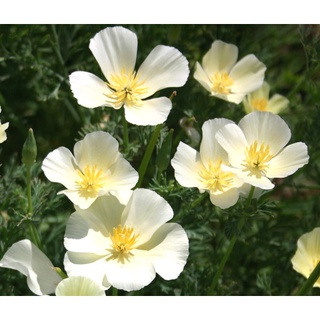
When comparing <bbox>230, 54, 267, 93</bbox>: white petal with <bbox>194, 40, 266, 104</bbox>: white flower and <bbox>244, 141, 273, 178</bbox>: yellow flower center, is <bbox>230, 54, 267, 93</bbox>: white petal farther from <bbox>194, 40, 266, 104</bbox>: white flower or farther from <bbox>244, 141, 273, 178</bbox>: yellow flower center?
<bbox>244, 141, 273, 178</bbox>: yellow flower center

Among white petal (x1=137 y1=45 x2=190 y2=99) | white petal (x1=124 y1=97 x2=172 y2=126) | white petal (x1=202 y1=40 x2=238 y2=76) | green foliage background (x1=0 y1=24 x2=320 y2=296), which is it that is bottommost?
green foliage background (x1=0 y1=24 x2=320 y2=296)

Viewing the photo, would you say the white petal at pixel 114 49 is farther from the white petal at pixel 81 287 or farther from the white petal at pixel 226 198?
the white petal at pixel 81 287

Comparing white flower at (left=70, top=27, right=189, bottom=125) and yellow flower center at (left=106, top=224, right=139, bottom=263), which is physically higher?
white flower at (left=70, top=27, right=189, bottom=125)

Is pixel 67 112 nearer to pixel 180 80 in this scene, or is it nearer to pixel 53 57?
pixel 53 57

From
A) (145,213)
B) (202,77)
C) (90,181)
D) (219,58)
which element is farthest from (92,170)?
(219,58)

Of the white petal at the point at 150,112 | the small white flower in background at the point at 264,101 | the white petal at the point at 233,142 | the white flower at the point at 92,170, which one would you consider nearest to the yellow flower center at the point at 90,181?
the white flower at the point at 92,170

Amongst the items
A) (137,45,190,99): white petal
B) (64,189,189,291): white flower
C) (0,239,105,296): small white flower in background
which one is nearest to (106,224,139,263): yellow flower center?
(64,189,189,291): white flower

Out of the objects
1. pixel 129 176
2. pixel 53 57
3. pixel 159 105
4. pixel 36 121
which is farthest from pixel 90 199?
pixel 36 121
